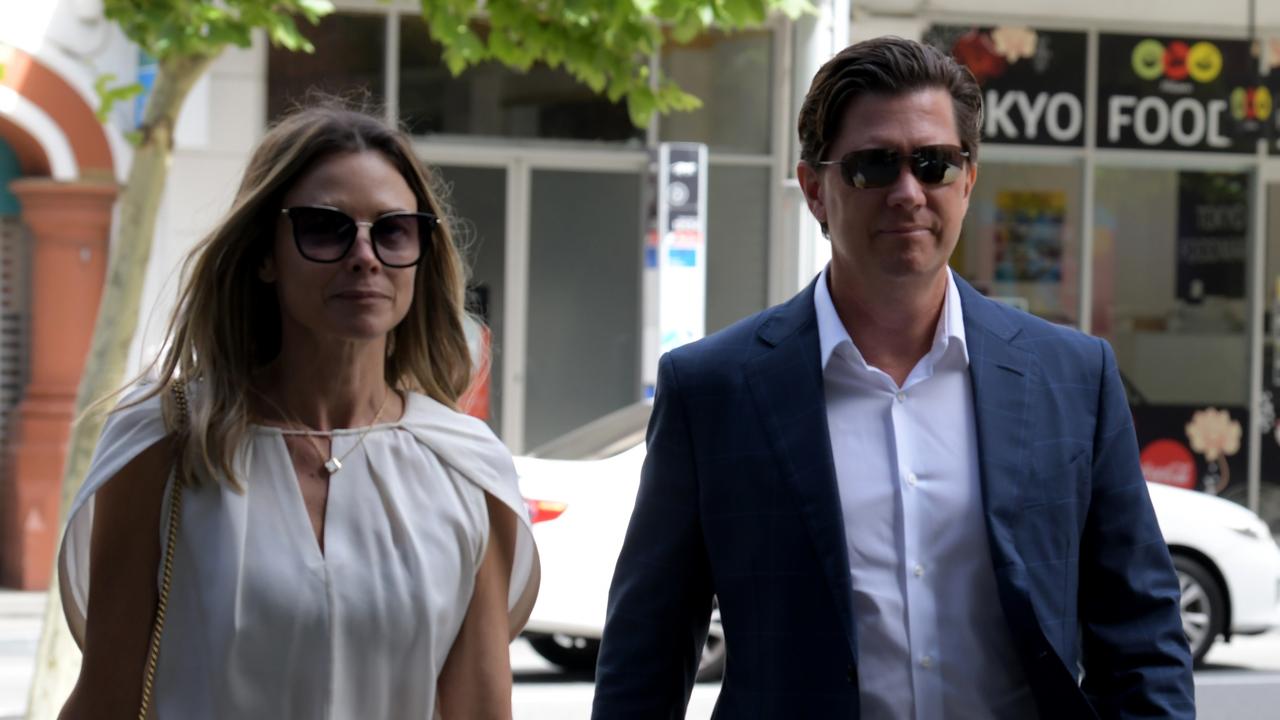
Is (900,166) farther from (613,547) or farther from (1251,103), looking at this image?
(1251,103)

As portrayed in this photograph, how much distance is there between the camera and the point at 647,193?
14.0m

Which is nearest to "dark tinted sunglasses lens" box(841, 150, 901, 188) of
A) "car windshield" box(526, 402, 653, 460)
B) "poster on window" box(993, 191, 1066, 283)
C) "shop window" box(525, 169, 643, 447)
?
"car windshield" box(526, 402, 653, 460)

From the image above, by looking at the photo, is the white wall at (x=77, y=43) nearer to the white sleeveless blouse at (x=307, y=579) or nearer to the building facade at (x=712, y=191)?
the building facade at (x=712, y=191)

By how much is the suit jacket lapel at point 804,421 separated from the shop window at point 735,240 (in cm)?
1167

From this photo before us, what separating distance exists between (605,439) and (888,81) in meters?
6.83

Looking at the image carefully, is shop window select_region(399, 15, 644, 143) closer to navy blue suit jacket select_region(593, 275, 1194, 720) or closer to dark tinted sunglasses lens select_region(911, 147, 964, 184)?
navy blue suit jacket select_region(593, 275, 1194, 720)

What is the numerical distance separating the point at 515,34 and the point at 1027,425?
16.4ft

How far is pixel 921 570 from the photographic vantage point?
2.67 metres

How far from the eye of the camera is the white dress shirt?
2.66 m

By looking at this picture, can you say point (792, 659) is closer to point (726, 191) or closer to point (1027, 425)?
point (1027, 425)

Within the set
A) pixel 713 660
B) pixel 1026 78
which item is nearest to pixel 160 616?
pixel 713 660

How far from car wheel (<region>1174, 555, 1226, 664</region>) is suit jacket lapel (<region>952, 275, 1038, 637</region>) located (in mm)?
7388

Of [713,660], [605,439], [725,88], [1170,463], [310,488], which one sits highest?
[725,88]

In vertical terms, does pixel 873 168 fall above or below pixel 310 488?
above
